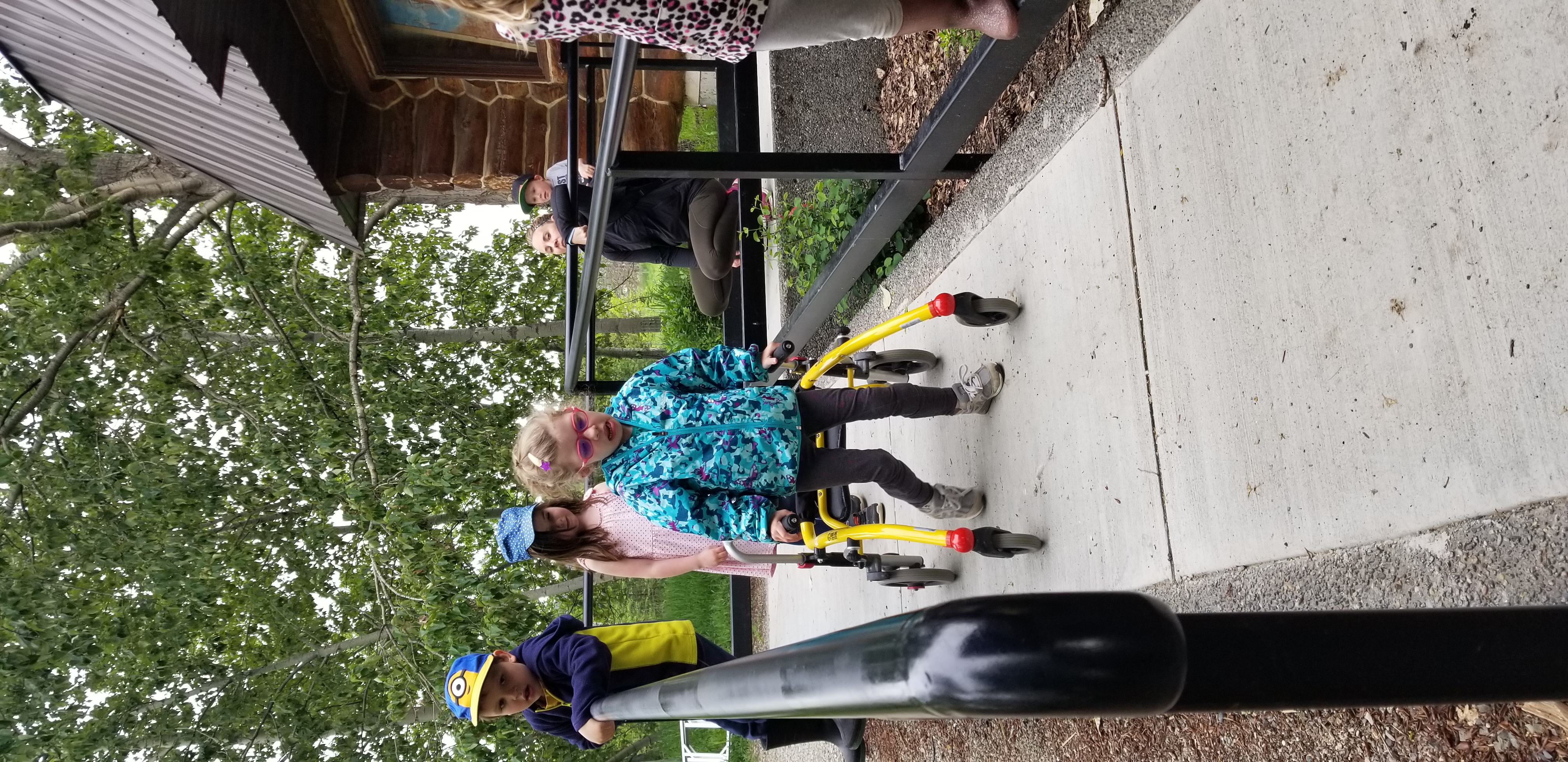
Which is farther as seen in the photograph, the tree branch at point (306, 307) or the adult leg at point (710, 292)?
the tree branch at point (306, 307)

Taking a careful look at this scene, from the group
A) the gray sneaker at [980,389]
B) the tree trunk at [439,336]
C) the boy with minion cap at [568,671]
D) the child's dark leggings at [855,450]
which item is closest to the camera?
the child's dark leggings at [855,450]

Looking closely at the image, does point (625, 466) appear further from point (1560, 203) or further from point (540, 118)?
point (540, 118)

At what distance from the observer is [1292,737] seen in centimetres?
246

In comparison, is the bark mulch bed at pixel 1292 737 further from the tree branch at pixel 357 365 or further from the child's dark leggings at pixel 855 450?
the tree branch at pixel 357 365

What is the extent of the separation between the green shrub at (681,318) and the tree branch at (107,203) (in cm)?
492

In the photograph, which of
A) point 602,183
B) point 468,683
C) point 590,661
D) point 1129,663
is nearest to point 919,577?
point 590,661

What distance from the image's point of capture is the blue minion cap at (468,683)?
161 inches

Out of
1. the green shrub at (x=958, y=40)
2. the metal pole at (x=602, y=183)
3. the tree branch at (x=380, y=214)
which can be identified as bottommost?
the metal pole at (x=602, y=183)

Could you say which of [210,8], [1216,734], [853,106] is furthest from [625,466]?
[853,106]

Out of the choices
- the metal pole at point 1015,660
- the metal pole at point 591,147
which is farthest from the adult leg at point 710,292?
the metal pole at point 1015,660

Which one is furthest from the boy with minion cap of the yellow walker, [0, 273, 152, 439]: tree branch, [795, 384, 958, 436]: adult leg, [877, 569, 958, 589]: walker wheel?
[0, 273, 152, 439]: tree branch

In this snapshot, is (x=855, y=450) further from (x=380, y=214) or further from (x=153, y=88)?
(x=380, y=214)

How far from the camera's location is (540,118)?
297 inches

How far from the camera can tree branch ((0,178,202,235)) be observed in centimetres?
653
